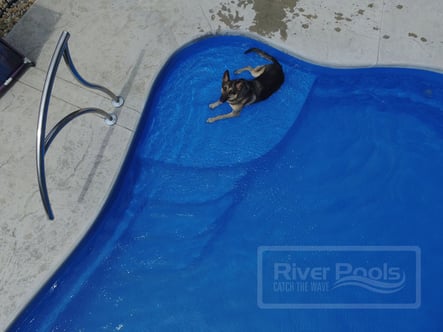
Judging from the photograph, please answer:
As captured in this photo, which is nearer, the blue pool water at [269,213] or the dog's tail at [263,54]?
the blue pool water at [269,213]

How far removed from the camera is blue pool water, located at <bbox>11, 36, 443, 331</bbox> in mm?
5348

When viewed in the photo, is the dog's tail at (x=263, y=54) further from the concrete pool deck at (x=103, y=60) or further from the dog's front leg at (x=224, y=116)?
the dog's front leg at (x=224, y=116)

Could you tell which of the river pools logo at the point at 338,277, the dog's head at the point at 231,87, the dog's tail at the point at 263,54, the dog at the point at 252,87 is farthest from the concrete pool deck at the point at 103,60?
the river pools logo at the point at 338,277

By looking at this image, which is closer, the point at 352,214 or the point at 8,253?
the point at 8,253

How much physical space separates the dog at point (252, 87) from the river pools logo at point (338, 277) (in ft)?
6.50

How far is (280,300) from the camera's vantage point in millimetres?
5395

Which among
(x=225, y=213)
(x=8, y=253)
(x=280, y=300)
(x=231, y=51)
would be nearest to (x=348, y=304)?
(x=280, y=300)

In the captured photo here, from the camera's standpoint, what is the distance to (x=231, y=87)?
4.82m

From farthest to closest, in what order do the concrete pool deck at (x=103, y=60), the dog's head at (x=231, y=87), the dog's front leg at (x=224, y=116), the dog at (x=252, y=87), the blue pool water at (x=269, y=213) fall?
the dog's front leg at (x=224, y=116) < the blue pool water at (x=269, y=213) < the concrete pool deck at (x=103, y=60) < the dog at (x=252, y=87) < the dog's head at (x=231, y=87)

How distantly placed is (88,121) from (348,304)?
169 inches

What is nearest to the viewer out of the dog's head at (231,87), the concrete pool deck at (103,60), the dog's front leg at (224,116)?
the dog's head at (231,87)

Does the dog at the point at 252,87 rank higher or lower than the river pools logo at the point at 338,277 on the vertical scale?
higher

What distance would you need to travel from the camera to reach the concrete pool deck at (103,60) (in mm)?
5145

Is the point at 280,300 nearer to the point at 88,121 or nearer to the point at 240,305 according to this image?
the point at 240,305
